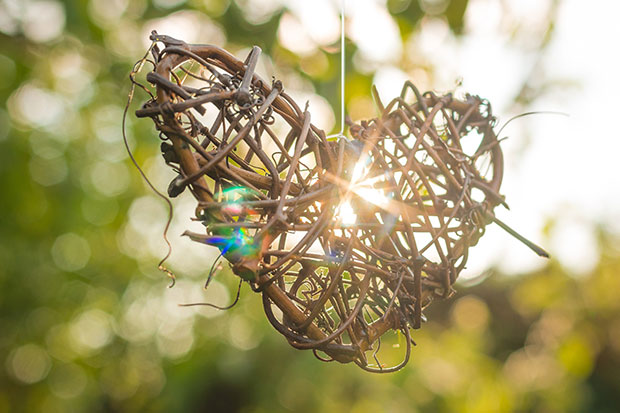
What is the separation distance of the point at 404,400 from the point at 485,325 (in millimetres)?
2103

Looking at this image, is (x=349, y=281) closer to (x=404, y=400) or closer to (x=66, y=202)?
(x=404, y=400)

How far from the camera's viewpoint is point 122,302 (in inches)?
112

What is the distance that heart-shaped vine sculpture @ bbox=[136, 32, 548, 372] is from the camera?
0.31 metres

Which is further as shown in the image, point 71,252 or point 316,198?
point 71,252

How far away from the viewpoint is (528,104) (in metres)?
2.00

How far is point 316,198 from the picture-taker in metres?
0.35

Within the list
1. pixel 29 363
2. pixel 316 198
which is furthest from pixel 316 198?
pixel 29 363

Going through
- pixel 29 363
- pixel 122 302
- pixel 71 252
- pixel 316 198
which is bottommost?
pixel 29 363

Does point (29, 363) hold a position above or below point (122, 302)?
below

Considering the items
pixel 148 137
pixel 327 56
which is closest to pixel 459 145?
pixel 327 56

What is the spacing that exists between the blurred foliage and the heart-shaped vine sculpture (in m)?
1.55

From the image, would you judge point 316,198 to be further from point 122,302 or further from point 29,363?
point 29,363

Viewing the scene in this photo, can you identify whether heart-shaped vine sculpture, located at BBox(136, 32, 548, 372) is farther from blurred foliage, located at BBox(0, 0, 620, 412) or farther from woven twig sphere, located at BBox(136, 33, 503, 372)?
blurred foliage, located at BBox(0, 0, 620, 412)

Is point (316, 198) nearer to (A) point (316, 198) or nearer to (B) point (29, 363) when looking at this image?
(A) point (316, 198)
